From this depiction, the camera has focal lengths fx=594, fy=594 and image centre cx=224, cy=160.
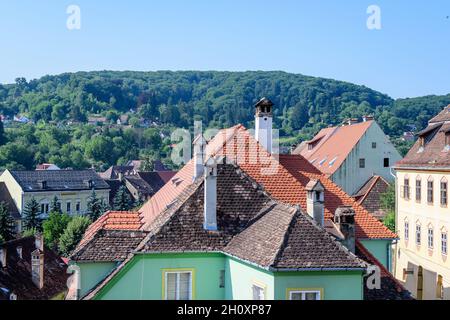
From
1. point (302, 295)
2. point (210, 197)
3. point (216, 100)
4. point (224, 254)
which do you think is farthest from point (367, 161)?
point (302, 295)

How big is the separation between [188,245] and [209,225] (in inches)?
17.6

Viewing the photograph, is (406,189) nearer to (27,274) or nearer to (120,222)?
(120,222)

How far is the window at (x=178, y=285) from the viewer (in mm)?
6535

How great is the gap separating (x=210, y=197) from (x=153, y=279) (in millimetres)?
1318

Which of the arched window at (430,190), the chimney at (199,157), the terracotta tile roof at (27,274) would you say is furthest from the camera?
the arched window at (430,190)

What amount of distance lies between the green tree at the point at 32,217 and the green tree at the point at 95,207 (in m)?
3.04

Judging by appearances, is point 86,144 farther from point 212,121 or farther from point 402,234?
point 212,121

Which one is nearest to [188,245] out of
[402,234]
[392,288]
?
[392,288]

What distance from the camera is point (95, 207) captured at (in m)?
36.6

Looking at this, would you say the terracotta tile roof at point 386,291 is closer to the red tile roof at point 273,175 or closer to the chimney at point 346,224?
the chimney at point 346,224

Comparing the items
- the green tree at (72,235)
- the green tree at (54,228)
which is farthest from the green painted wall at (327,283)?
the green tree at (54,228)

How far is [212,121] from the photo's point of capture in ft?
32.6

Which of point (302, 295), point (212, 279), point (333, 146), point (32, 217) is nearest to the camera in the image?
point (302, 295)
